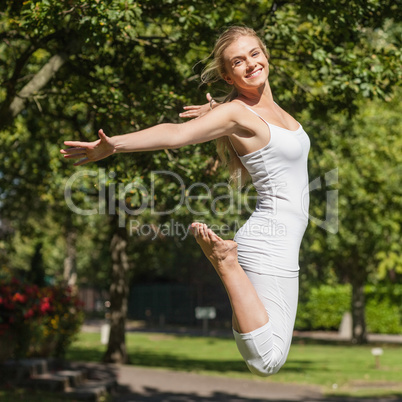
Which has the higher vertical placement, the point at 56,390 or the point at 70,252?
the point at 70,252

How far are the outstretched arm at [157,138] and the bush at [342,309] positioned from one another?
1204 inches

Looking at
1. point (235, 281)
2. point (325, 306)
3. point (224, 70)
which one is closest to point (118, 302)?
point (224, 70)

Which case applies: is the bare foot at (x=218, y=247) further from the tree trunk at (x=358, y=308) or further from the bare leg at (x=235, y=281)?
the tree trunk at (x=358, y=308)

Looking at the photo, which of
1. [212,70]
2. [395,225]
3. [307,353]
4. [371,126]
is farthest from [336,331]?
[212,70]

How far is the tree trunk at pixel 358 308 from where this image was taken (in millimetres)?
27498

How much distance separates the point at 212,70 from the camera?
11.0 feet

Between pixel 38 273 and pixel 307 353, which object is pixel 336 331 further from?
pixel 38 273

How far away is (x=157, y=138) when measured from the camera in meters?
2.67

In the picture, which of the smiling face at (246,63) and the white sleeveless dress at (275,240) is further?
the smiling face at (246,63)

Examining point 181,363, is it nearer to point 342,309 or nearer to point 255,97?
point 342,309

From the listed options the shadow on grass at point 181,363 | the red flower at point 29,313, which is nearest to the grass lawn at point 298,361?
the shadow on grass at point 181,363

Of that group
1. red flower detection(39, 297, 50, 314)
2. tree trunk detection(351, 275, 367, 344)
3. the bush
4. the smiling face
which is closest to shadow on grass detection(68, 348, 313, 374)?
red flower detection(39, 297, 50, 314)

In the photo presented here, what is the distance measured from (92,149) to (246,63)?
0.97 m

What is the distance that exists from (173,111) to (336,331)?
30.4m
